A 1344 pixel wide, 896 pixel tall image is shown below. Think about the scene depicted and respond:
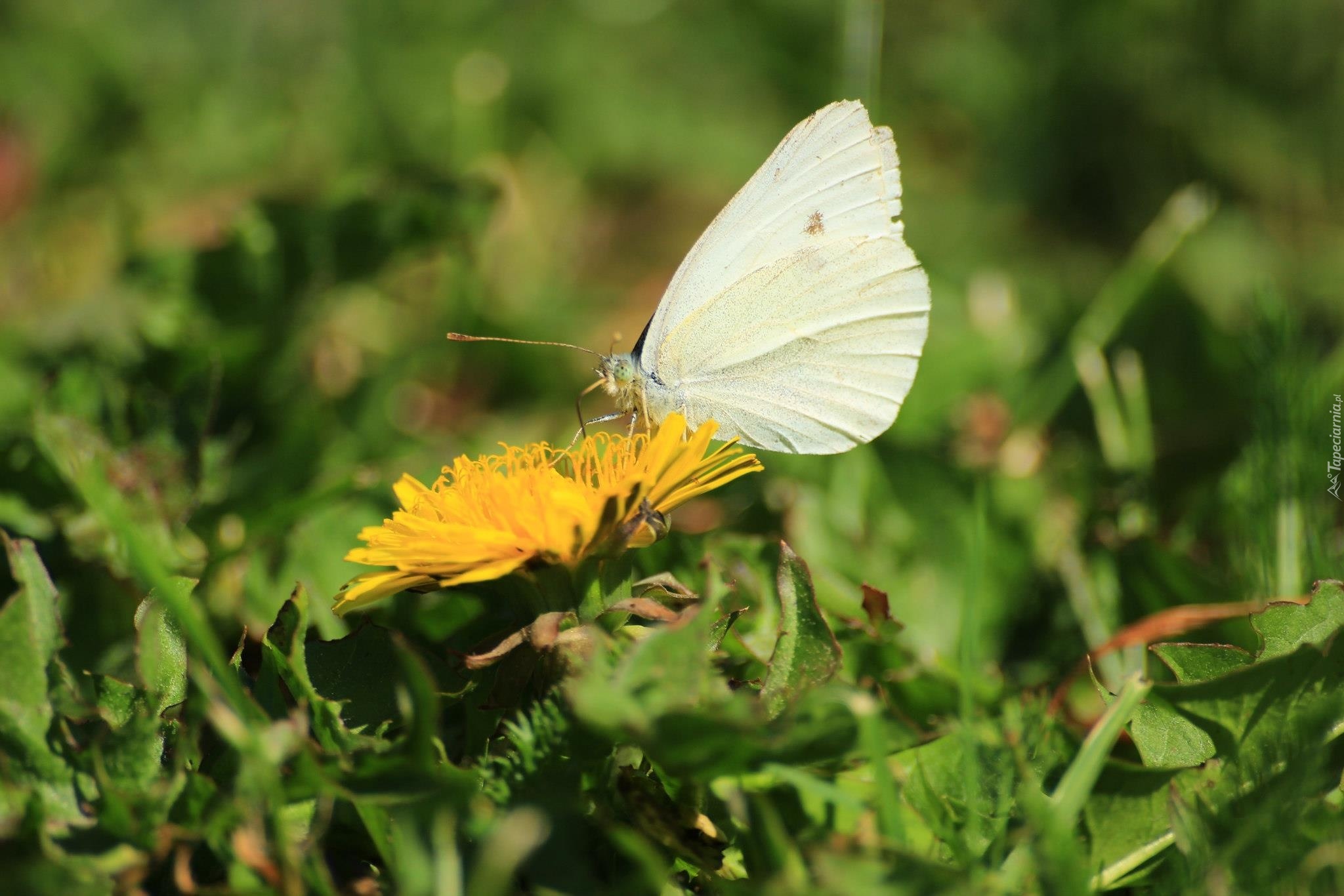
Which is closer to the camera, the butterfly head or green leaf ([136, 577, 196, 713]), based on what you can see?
green leaf ([136, 577, 196, 713])

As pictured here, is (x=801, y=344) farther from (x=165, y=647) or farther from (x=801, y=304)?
(x=165, y=647)

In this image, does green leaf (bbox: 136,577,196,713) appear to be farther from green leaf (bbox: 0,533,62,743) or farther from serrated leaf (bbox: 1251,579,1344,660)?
serrated leaf (bbox: 1251,579,1344,660)

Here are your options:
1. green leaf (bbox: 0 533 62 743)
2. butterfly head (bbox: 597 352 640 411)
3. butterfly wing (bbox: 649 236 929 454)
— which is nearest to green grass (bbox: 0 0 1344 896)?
green leaf (bbox: 0 533 62 743)

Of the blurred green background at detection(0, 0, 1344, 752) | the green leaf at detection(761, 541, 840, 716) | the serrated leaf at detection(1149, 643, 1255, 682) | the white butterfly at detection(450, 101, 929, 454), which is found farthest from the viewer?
the white butterfly at detection(450, 101, 929, 454)

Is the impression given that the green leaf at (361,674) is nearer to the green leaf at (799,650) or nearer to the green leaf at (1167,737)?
the green leaf at (799,650)

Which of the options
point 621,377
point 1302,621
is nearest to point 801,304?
point 621,377

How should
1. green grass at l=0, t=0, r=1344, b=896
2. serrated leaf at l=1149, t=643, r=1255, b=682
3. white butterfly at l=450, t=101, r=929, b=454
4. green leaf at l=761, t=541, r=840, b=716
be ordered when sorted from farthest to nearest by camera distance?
white butterfly at l=450, t=101, r=929, b=454 → serrated leaf at l=1149, t=643, r=1255, b=682 → green leaf at l=761, t=541, r=840, b=716 → green grass at l=0, t=0, r=1344, b=896

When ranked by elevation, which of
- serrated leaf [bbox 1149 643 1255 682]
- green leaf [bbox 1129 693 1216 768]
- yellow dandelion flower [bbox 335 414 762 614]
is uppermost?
yellow dandelion flower [bbox 335 414 762 614]

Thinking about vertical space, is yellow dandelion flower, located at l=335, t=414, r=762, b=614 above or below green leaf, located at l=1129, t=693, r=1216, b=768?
above
